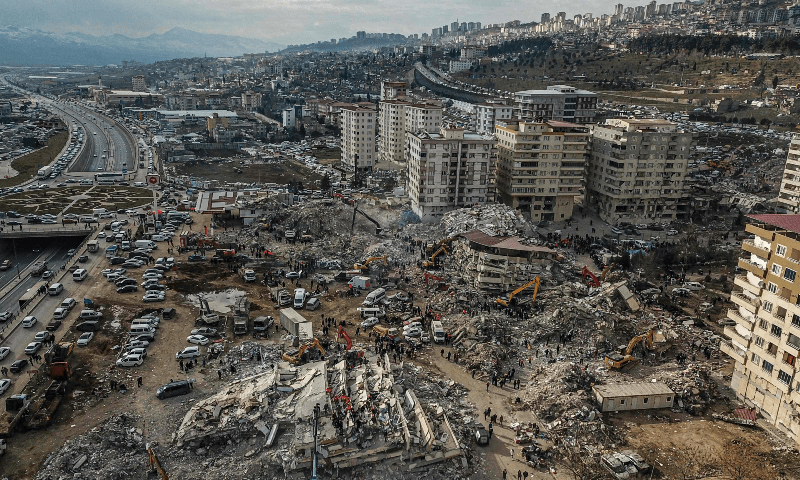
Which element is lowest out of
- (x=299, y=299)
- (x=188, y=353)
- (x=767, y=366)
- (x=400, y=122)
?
(x=188, y=353)

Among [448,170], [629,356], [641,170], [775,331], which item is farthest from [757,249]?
[641,170]

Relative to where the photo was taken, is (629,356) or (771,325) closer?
(771,325)

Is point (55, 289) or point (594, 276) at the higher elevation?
point (594, 276)

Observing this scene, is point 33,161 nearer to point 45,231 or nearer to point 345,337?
point 45,231

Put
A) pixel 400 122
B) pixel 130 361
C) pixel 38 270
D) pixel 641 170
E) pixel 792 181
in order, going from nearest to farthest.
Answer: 1. pixel 130 361
2. pixel 38 270
3. pixel 792 181
4. pixel 641 170
5. pixel 400 122

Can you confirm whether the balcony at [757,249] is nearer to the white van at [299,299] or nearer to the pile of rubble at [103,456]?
the white van at [299,299]

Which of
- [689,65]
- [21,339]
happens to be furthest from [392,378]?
[689,65]
